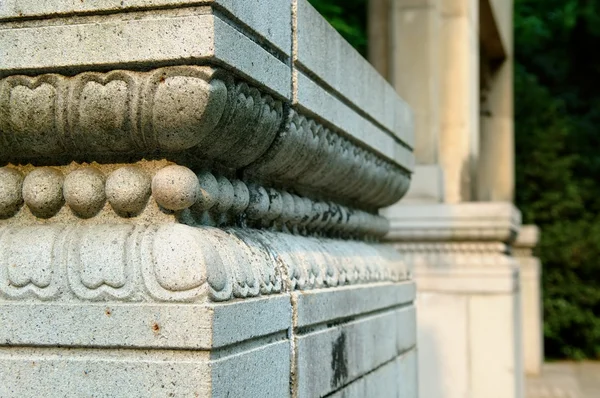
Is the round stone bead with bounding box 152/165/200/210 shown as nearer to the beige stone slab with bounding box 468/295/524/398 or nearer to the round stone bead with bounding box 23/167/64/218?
the round stone bead with bounding box 23/167/64/218

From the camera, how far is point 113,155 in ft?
6.69

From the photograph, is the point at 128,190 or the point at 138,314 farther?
the point at 128,190

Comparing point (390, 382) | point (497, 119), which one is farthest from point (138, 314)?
point (497, 119)

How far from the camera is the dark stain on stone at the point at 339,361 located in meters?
2.71

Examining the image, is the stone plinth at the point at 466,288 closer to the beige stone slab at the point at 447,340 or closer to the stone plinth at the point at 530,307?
the beige stone slab at the point at 447,340

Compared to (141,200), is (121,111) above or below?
above

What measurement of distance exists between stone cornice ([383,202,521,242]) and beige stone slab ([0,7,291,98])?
16.8 feet

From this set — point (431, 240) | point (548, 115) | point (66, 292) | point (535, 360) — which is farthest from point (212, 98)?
point (548, 115)

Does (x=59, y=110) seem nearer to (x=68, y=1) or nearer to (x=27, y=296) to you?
(x=68, y=1)

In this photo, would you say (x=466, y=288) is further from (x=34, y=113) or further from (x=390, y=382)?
(x=34, y=113)

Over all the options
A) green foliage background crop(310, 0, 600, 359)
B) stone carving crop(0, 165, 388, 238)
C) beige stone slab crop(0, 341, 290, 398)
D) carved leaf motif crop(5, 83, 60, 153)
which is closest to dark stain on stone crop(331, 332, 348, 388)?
stone carving crop(0, 165, 388, 238)

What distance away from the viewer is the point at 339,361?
2.78 meters

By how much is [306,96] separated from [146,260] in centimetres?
80

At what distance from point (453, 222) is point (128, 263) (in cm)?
530
